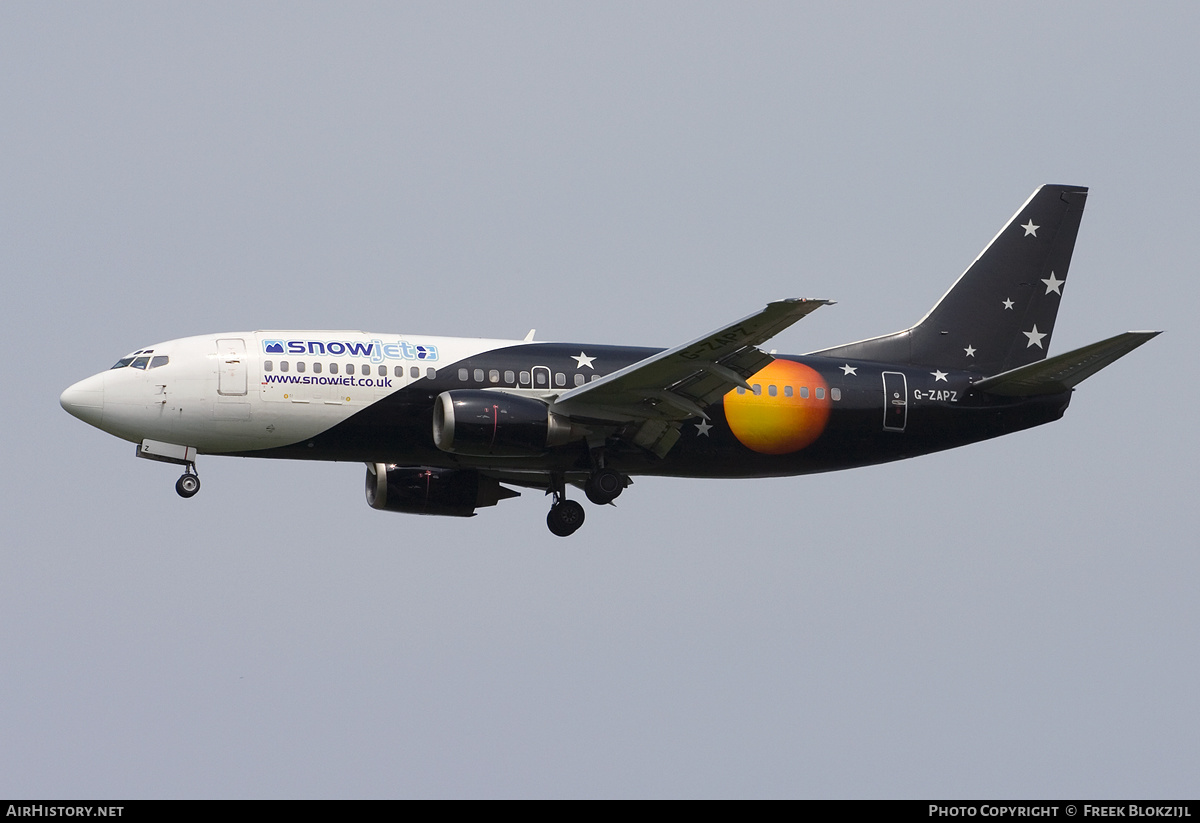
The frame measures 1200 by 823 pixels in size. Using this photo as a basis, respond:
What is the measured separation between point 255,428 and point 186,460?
6.14 feet

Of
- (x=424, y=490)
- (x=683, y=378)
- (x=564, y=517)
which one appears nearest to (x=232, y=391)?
(x=424, y=490)

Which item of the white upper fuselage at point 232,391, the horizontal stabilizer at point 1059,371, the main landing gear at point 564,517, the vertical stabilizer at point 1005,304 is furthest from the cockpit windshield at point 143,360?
the horizontal stabilizer at point 1059,371

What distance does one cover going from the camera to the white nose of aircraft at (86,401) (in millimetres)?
40469

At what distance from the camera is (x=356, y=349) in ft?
136

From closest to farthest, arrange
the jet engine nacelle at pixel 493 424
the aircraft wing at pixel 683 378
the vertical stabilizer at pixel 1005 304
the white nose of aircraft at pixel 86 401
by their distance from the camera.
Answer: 1. the aircraft wing at pixel 683 378
2. the jet engine nacelle at pixel 493 424
3. the white nose of aircraft at pixel 86 401
4. the vertical stabilizer at pixel 1005 304

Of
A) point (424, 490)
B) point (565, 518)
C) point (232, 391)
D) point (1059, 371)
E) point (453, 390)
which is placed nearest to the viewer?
point (232, 391)

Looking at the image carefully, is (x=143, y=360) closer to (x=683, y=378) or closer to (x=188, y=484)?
(x=188, y=484)

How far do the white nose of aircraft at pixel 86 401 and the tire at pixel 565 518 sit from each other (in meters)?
11.7

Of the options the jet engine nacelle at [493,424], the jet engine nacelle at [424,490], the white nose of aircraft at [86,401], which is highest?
the white nose of aircraft at [86,401]

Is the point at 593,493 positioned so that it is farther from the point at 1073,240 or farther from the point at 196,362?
the point at 1073,240

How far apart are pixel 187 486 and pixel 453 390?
6725 mm

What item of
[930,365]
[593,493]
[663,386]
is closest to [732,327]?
[663,386]

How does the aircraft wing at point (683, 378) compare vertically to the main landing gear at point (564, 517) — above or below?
above

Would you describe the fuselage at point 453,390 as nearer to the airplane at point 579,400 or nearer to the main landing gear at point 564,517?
the airplane at point 579,400
